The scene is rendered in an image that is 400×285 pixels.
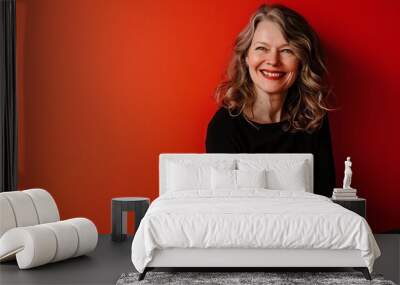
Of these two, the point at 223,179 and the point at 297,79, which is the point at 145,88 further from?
the point at 297,79

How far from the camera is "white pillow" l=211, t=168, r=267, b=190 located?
613cm

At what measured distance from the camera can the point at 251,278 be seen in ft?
15.4

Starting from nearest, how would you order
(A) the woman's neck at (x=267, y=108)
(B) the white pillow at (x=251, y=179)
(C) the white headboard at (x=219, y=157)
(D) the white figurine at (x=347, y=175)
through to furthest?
(B) the white pillow at (x=251, y=179), (D) the white figurine at (x=347, y=175), (C) the white headboard at (x=219, y=157), (A) the woman's neck at (x=267, y=108)

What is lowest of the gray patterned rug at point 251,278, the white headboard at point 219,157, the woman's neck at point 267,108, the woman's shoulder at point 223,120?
the gray patterned rug at point 251,278

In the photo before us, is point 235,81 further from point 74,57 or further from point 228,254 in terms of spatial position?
point 228,254

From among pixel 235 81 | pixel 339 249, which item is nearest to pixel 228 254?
pixel 339 249

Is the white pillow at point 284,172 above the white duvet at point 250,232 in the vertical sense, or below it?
above

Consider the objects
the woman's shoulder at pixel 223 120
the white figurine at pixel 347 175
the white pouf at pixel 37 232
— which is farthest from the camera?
the woman's shoulder at pixel 223 120

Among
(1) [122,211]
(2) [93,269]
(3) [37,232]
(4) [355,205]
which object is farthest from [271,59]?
(3) [37,232]

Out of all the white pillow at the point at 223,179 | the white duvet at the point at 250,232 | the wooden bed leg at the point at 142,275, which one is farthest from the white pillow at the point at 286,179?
the wooden bed leg at the point at 142,275

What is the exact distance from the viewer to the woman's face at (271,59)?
6.53m

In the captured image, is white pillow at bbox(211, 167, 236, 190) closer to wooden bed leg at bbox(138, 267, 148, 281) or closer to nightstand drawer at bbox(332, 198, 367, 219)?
nightstand drawer at bbox(332, 198, 367, 219)

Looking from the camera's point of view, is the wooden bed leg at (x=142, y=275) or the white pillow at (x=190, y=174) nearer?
the wooden bed leg at (x=142, y=275)

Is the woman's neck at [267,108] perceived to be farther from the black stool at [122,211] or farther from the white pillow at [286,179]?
the black stool at [122,211]
